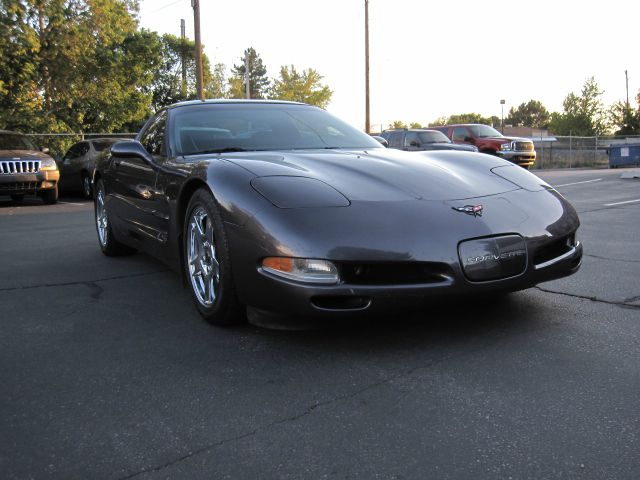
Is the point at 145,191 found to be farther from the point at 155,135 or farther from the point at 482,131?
the point at 482,131

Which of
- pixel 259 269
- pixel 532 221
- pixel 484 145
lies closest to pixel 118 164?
pixel 259 269

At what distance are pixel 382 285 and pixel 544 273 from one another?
3.02 feet

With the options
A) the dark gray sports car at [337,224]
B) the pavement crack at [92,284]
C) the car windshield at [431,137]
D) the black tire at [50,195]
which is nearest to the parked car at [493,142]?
the car windshield at [431,137]

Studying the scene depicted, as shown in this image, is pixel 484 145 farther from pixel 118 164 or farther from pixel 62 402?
pixel 62 402

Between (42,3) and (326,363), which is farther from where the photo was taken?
(42,3)

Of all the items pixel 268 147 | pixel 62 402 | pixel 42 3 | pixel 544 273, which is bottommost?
pixel 62 402

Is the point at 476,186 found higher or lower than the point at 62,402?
higher

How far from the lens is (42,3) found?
1700 cm

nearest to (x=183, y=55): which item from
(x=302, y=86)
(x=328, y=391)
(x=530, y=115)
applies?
(x=302, y=86)

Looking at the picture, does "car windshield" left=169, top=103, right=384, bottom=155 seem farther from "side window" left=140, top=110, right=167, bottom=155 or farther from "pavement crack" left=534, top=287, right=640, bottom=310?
"pavement crack" left=534, top=287, right=640, bottom=310

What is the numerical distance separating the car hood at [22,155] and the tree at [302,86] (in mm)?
42928

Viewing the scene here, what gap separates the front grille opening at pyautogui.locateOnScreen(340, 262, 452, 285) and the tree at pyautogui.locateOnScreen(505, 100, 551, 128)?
14349cm

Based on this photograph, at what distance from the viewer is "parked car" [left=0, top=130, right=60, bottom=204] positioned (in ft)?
38.2

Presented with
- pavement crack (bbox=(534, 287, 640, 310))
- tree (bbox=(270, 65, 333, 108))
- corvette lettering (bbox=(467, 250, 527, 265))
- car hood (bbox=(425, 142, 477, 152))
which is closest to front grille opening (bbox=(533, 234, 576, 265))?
corvette lettering (bbox=(467, 250, 527, 265))
